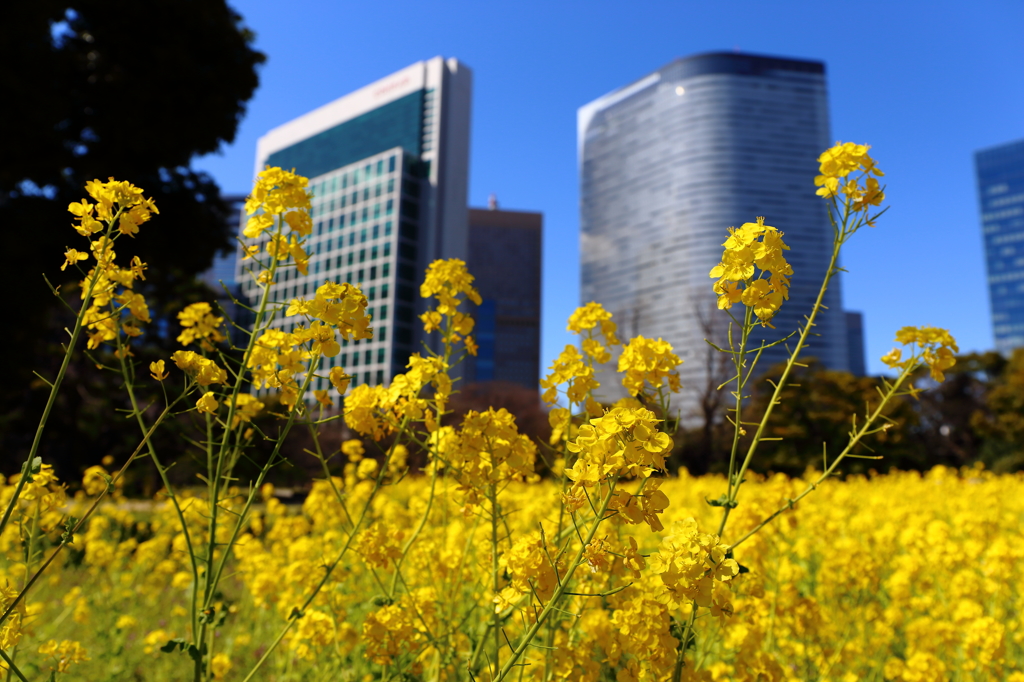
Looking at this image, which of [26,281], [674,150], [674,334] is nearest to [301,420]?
[26,281]

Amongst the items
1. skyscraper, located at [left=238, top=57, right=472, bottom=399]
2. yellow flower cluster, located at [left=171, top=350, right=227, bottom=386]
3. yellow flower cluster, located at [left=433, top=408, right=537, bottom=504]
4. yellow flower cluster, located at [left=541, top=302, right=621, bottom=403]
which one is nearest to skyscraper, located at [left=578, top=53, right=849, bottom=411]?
skyscraper, located at [left=238, top=57, right=472, bottom=399]

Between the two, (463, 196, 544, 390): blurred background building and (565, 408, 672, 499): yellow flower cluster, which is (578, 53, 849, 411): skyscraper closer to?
(463, 196, 544, 390): blurred background building

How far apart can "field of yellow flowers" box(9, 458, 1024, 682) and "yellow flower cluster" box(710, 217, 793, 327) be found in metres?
0.46

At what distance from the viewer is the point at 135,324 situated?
1.67 m

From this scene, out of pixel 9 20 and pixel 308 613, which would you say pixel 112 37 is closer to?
pixel 9 20

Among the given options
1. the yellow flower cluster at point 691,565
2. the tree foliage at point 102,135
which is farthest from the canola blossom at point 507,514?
the tree foliage at point 102,135

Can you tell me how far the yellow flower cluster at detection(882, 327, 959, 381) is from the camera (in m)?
1.43

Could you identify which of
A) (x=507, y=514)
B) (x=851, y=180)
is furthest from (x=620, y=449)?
(x=851, y=180)

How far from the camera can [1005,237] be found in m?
107

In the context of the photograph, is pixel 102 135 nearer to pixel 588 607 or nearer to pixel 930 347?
pixel 588 607

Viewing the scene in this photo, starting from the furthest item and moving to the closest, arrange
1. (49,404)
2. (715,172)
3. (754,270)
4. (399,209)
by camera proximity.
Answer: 1. (715,172)
2. (399,209)
3. (754,270)
4. (49,404)

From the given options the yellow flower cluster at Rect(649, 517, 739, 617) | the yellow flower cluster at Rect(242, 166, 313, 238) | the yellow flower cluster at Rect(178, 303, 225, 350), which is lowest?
the yellow flower cluster at Rect(649, 517, 739, 617)

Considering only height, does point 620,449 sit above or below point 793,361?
below

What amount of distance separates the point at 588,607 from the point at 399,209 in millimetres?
47507
